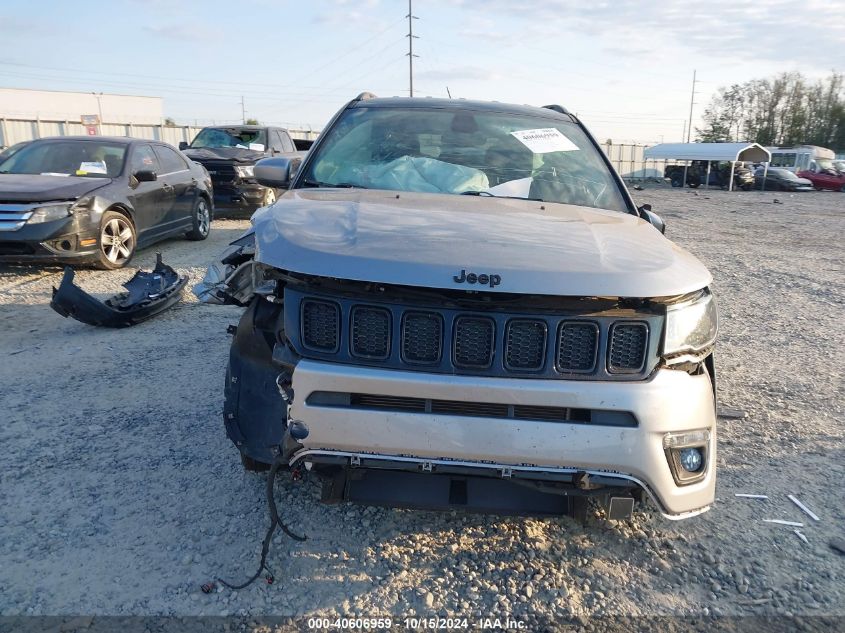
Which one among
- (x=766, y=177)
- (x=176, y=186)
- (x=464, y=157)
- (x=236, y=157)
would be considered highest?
(x=464, y=157)

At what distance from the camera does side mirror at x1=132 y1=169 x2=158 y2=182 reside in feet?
27.0

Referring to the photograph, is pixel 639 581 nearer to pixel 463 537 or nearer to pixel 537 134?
pixel 463 537

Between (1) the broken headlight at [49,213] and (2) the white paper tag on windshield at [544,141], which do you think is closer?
(2) the white paper tag on windshield at [544,141]

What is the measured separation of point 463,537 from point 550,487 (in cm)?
65

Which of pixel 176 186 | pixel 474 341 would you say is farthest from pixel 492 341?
pixel 176 186

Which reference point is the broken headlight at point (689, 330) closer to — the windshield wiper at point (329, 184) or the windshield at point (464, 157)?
the windshield at point (464, 157)

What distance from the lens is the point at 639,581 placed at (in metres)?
2.56

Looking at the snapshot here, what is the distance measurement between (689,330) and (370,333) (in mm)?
1156

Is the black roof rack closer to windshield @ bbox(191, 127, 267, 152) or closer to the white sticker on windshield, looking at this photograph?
the white sticker on windshield

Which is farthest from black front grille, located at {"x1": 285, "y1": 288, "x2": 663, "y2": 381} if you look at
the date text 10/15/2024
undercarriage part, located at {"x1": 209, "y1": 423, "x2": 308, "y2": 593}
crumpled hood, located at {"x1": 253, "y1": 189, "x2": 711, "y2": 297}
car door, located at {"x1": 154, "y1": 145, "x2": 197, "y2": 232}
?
car door, located at {"x1": 154, "y1": 145, "x2": 197, "y2": 232}

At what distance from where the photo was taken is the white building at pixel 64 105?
194 ft

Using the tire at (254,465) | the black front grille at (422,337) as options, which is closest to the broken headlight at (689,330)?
the black front grille at (422,337)

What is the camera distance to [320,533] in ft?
9.11

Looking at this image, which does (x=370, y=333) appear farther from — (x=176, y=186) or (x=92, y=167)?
(x=176, y=186)
